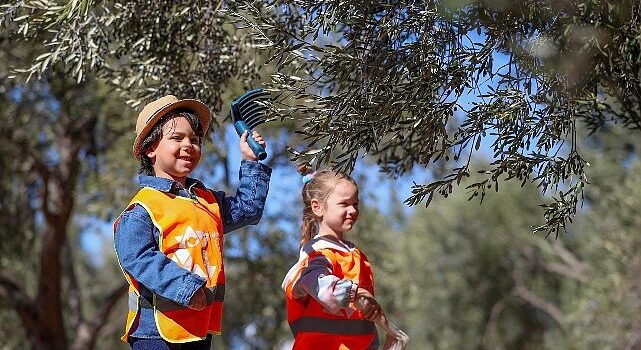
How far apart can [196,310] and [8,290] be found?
11154 millimetres

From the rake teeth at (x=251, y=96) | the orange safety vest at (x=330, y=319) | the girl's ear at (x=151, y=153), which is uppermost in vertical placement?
the rake teeth at (x=251, y=96)

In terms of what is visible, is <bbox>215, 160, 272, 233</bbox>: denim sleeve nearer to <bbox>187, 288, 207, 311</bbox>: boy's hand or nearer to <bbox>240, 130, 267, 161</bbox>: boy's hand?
<bbox>240, 130, 267, 161</bbox>: boy's hand

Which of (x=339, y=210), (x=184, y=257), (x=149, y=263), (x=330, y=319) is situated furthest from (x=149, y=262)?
(x=339, y=210)

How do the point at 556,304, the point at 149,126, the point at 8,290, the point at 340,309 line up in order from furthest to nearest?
the point at 556,304
the point at 8,290
the point at 340,309
the point at 149,126

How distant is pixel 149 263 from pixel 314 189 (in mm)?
1488

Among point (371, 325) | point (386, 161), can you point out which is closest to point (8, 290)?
point (386, 161)

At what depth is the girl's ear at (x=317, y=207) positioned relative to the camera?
5.79 m

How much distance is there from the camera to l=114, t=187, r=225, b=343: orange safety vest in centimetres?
460

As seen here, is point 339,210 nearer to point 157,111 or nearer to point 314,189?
point 314,189

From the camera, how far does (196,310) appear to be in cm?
462

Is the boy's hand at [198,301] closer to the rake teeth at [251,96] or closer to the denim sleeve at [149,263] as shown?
the denim sleeve at [149,263]

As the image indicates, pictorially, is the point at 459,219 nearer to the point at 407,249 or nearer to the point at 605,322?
the point at 407,249

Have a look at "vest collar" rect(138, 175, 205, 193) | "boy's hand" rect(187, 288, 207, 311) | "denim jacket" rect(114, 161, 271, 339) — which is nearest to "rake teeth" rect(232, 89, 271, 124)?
"denim jacket" rect(114, 161, 271, 339)

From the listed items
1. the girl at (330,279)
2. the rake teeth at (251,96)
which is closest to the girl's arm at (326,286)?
the girl at (330,279)
